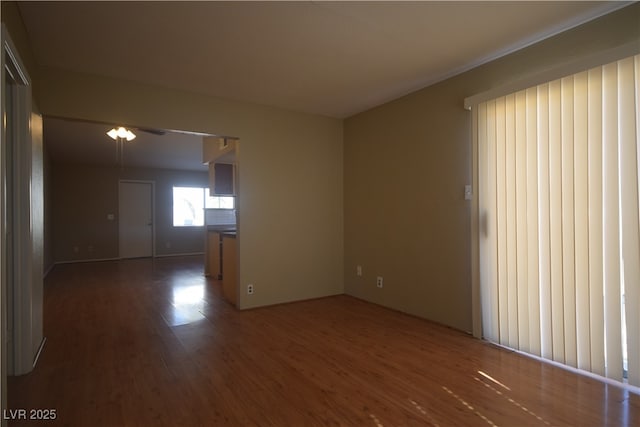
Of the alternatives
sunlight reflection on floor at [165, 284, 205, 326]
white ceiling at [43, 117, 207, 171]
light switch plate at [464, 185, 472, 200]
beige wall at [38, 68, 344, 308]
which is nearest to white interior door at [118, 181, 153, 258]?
white ceiling at [43, 117, 207, 171]

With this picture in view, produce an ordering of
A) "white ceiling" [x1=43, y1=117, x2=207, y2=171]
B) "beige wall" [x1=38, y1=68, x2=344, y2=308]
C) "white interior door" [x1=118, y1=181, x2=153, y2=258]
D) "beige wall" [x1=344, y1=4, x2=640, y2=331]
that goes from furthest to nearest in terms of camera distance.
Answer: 1. "white interior door" [x1=118, y1=181, x2=153, y2=258]
2. "white ceiling" [x1=43, y1=117, x2=207, y2=171]
3. "beige wall" [x1=38, y1=68, x2=344, y2=308]
4. "beige wall" [x1=344, y1=4, x2=640, y2=331]

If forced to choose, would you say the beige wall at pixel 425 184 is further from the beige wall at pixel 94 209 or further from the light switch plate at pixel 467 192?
the beige wall at pixel 94 209

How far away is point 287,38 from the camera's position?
2518 millimetres

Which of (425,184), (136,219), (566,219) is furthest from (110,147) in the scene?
(566,219)

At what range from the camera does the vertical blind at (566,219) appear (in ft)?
6.82

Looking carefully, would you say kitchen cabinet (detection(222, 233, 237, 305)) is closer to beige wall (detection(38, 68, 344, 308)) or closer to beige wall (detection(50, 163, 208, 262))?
beige wall (detection(38, 68, 344, 308))

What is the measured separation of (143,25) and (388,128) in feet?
8.77

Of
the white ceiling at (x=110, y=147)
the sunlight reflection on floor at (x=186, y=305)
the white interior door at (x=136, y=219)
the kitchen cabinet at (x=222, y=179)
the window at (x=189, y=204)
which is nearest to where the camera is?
the sunlight reflection on floor at (x=186, y=305)

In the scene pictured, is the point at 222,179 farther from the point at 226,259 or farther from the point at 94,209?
the point at 94,209

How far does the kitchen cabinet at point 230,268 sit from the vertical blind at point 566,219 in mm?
2846

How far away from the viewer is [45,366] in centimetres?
245

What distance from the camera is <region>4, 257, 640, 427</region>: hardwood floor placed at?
1846 mm

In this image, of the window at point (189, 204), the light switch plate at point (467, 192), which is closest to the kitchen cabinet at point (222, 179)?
the window at point (189, 204)

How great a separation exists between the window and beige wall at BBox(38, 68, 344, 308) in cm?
542
